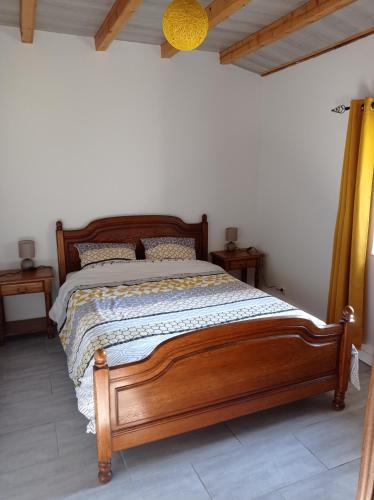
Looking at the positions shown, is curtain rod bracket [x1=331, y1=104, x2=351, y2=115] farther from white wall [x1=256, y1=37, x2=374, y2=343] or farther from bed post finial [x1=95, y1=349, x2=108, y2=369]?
bed post finial [x1=95, y1=349, x2=108, y2=369]

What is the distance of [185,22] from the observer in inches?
79.2

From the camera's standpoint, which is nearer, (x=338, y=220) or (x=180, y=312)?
(x=180, y=312)

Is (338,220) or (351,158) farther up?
(351,158)

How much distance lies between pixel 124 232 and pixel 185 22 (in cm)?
226

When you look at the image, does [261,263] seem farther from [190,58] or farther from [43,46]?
[43,46]

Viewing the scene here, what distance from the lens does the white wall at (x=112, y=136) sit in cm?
349

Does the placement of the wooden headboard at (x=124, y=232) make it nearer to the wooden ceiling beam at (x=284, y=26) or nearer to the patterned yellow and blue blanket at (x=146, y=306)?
the patterned yellow and blue blanket at (x=146, y=306)

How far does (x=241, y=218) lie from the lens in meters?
4.55

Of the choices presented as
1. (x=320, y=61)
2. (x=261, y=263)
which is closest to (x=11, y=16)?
(x=320, y=61)

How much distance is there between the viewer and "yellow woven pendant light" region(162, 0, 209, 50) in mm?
1992

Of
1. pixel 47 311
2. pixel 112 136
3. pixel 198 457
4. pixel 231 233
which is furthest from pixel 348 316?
pixel 112 136

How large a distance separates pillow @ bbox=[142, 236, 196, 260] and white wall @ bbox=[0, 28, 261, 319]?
1.11 ft

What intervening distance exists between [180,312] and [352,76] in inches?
93.4

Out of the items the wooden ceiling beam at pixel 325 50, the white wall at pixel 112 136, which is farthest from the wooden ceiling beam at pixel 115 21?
the wooden ceiling beam at pixel 325 50
